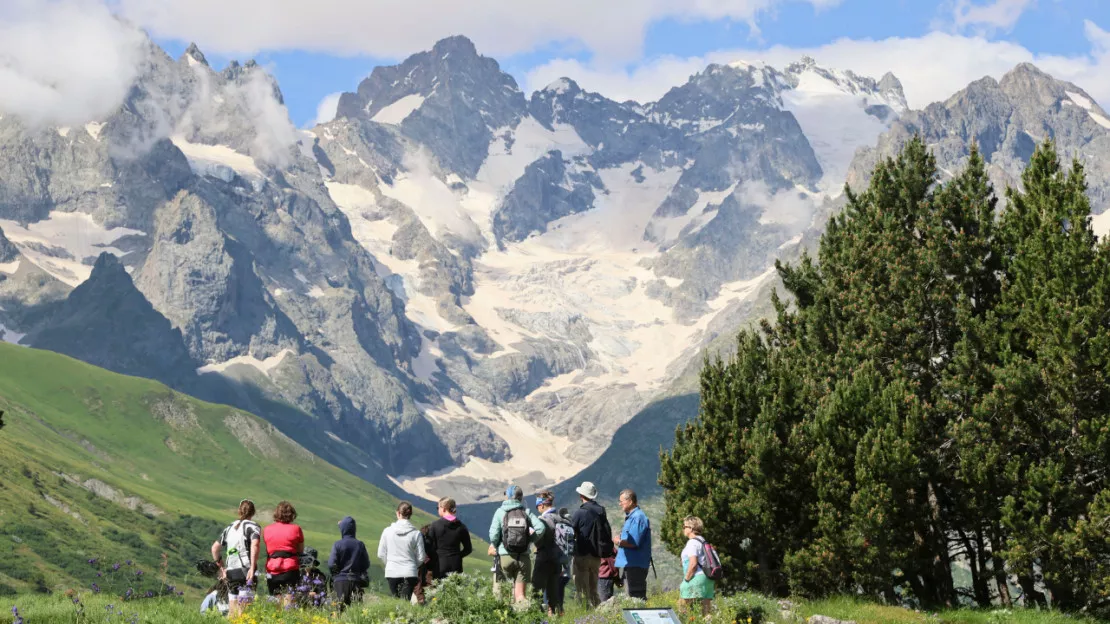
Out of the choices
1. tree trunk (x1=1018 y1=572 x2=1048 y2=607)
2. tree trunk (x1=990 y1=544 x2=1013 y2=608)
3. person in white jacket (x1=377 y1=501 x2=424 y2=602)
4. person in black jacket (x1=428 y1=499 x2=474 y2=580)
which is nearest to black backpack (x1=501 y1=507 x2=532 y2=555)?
person in black jacket (x1=428 y1=499 x2=474 y2=580)

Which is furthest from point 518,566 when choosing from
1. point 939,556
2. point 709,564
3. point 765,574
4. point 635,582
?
point 939,556

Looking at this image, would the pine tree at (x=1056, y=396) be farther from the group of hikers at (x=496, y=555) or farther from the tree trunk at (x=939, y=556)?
the group of hikers at (x=496, y=555)

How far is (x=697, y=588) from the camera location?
2469cm

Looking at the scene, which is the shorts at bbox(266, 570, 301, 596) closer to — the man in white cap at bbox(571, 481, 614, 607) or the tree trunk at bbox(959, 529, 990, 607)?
the man in white cap at bbox(571, 481, 614, 607)

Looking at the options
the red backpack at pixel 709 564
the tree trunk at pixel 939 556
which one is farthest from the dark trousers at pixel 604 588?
the tree trunk at pixel 939 556

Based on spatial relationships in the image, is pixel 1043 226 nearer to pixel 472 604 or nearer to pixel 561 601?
pixel 561 601

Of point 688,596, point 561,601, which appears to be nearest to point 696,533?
point 688,596

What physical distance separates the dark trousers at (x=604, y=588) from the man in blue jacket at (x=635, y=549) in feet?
3.80

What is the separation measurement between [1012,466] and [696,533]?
11379mm

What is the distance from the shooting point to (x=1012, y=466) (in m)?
31.5

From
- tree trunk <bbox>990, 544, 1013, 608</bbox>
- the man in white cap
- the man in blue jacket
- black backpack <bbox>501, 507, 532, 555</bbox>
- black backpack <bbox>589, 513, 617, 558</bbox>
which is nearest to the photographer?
black backpack <bbox>501, 507, 532, 555</bbox>

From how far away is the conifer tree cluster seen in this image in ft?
103

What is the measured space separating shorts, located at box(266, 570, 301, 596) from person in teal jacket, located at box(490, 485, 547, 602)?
4375mm

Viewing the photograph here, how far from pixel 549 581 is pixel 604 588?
280cm
